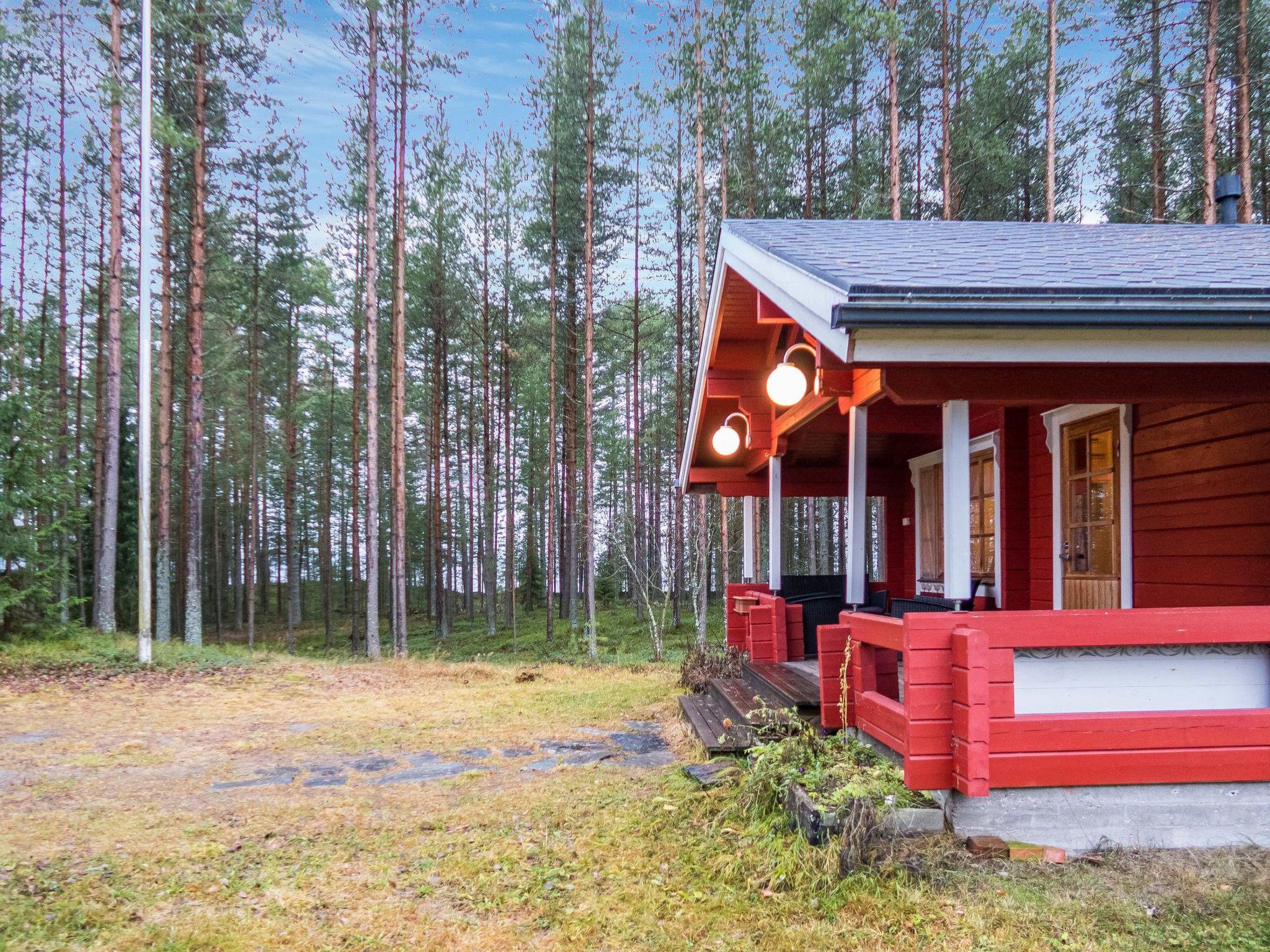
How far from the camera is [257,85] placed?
1414 cm

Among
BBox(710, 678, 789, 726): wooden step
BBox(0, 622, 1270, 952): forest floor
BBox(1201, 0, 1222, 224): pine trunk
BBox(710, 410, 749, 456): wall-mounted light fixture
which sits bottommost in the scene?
BBox(0, 622, 1270, 952): forest floor

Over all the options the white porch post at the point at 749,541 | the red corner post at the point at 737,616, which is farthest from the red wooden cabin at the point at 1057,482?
the white porch post at the point at 749,541

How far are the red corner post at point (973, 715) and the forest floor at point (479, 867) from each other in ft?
0.98

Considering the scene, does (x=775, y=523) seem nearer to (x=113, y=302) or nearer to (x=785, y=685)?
(x=785, y=685)

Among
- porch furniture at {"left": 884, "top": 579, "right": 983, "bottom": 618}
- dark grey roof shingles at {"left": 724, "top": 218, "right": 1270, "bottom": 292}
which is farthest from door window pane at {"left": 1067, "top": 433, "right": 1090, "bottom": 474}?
dark grey roof shingles at {"left": 724, "top": 218, "right": 1270, "bottom": 292}

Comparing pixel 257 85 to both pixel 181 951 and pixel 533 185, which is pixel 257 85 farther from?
pixel 181 951

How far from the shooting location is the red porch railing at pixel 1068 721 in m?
3.35

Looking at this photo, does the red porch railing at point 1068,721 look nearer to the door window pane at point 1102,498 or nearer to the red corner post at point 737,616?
the door window pane at point 1102,498

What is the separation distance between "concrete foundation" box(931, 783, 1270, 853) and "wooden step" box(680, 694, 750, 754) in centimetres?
174

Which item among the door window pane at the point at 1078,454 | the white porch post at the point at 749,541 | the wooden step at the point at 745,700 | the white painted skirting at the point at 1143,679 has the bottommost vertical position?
the wooden step at the point at 745,700

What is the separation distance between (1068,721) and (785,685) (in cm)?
252

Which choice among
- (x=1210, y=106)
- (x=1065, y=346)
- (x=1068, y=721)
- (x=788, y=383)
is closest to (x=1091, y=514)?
(x=788, y=383)

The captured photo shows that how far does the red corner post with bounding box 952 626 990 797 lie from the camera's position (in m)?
3.25

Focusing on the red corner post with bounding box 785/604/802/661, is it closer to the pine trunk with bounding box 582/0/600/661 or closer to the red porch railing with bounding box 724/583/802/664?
the red porch railing with bounding box 724/583/802/664
